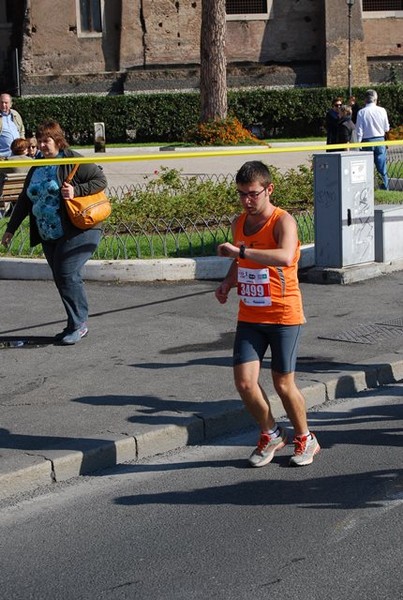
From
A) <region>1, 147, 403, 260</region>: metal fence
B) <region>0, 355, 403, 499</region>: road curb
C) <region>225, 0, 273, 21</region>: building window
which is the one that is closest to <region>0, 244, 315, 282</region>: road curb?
<region>1, 147, 403, 260</region>: metal fence

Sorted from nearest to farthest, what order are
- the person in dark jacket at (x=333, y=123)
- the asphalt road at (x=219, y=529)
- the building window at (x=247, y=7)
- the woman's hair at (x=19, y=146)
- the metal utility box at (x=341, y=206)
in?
the asphalt road at (x=219, y=529)
the metal utility box at (x=341, y=206)
the woman's hair at (x=19, y=146)
the person in dark jacket at (x=333, y=123)
the building window at (x=247, y=7)

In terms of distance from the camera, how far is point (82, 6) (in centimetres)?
4822

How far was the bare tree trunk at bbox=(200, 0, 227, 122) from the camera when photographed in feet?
110

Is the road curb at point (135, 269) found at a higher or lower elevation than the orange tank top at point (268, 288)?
lower

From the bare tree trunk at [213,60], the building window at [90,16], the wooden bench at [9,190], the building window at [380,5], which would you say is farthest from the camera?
the building window at [380,5]

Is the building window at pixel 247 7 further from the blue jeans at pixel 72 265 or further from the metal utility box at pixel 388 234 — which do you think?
the blue jeans at pixel 72 265

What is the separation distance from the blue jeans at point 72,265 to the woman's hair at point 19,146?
7.80 metres

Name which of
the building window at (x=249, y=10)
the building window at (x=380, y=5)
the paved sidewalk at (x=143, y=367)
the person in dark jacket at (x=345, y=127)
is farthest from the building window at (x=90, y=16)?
the paved sidewalk at (x=143, y=367)

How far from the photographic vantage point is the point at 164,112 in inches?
1618

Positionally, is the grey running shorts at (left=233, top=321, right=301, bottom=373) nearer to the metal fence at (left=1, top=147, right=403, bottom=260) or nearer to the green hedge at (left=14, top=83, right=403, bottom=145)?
the metal fence at (left=1, top=147, right=403, bottom=260)

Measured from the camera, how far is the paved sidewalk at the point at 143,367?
290 inches

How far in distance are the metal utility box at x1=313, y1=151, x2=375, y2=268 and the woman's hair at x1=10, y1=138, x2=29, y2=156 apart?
20.1ft

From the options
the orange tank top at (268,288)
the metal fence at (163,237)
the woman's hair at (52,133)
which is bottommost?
the metal fence at (163,237)

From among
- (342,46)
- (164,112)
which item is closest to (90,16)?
(164,112)
